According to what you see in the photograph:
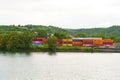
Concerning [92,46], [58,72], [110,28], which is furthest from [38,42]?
[110,28]

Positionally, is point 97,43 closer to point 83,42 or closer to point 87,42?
point 87,42

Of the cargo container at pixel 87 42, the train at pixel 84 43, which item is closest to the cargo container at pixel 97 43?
the train at pixel 84 43

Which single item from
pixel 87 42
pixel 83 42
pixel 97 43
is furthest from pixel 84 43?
pixel 97 43

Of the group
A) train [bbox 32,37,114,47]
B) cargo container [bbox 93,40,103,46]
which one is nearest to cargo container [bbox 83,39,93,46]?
train [bbox 32,37,114,47]

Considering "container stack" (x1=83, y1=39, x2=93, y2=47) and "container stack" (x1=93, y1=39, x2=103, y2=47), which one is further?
"container stack" (x1=83, y1=39, x2=93, y2=47)

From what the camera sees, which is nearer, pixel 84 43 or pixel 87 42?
pixel 84 43

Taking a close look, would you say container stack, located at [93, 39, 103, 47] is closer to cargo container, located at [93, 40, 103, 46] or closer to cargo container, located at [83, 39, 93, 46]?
cargo container, located at [93, 40, 103, 46]

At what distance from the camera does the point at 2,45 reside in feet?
254

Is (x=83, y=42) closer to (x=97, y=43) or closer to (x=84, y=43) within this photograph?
(x=84, y=43)

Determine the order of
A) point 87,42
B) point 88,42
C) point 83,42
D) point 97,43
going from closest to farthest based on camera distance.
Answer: point 97,43, point 88,42, point 87,42, point 83,42

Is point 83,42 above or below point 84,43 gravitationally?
above

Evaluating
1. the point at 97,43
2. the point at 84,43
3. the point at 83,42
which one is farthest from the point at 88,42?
the point at 97,43

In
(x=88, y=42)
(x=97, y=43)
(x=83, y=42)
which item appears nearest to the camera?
(x=97, y=43)

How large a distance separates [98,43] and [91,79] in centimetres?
5446
